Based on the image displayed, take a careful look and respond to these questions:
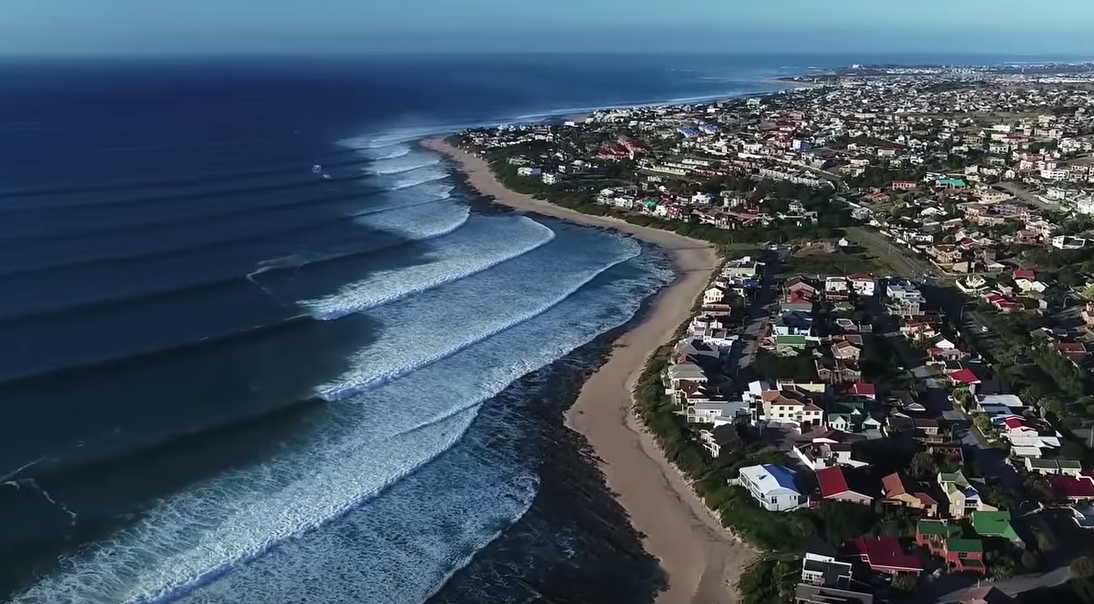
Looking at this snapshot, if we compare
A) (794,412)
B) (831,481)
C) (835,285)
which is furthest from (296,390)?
(835,285)

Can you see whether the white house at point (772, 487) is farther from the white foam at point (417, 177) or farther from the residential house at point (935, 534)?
the white foam at point (417, 177)

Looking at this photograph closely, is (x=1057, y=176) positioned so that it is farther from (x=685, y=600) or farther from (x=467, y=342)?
(x=685, y=600)

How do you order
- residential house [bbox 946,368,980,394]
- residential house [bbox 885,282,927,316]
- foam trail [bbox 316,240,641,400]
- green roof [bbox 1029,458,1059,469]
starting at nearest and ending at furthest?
1. green roof [bbox 1029,458,1059,469]
2. residential house [bbox 946,368,980,394]
3. foam trail [bbox 316,240,641,400]
4. residential house [bbox 885,282,927,316]

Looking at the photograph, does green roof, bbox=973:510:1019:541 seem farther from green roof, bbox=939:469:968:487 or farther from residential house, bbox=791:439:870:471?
residential house, bbox=791:439:870:471

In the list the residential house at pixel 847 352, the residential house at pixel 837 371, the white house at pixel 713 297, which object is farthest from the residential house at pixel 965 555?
the white house at pixel 713 297

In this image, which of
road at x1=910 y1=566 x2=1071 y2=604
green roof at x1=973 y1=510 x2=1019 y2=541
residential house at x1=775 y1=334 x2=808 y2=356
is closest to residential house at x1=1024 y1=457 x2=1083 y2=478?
green roof at x1=973 y1=510 x2=1019 y2=541

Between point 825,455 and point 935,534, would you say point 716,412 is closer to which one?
point 825,455
